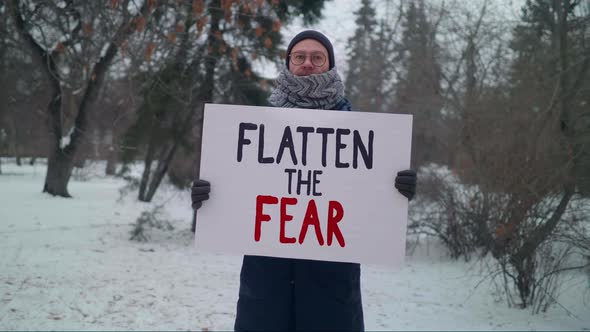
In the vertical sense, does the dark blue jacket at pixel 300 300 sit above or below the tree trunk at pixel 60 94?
below

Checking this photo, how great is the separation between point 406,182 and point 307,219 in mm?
527

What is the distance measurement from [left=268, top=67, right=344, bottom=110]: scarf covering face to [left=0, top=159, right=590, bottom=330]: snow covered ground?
10.1 ft

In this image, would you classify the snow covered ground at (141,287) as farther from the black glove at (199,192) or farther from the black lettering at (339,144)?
the black lettering at (339,144)

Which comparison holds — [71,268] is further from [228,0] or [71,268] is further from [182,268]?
[228,0]

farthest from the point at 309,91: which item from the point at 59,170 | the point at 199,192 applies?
the point at 59,170

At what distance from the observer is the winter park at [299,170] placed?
2.28 meters

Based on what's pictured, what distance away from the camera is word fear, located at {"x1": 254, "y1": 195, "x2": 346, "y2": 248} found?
2.26m

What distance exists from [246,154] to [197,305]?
134 inches

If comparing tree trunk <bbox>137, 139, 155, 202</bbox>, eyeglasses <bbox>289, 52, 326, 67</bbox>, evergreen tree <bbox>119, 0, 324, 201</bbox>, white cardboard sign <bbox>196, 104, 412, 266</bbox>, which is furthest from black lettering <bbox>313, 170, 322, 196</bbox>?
tree trunk <bbox>137, 139, 155, 202</bbox>

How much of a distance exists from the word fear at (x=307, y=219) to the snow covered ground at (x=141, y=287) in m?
2.74

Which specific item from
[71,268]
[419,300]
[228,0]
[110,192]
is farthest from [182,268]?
[110,192]

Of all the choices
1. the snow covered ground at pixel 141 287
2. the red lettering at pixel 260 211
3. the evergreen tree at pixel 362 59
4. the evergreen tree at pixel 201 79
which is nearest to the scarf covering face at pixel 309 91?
the red lettering at pixel 260 211

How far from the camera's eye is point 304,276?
6.92ft

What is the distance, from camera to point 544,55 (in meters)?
6.61
